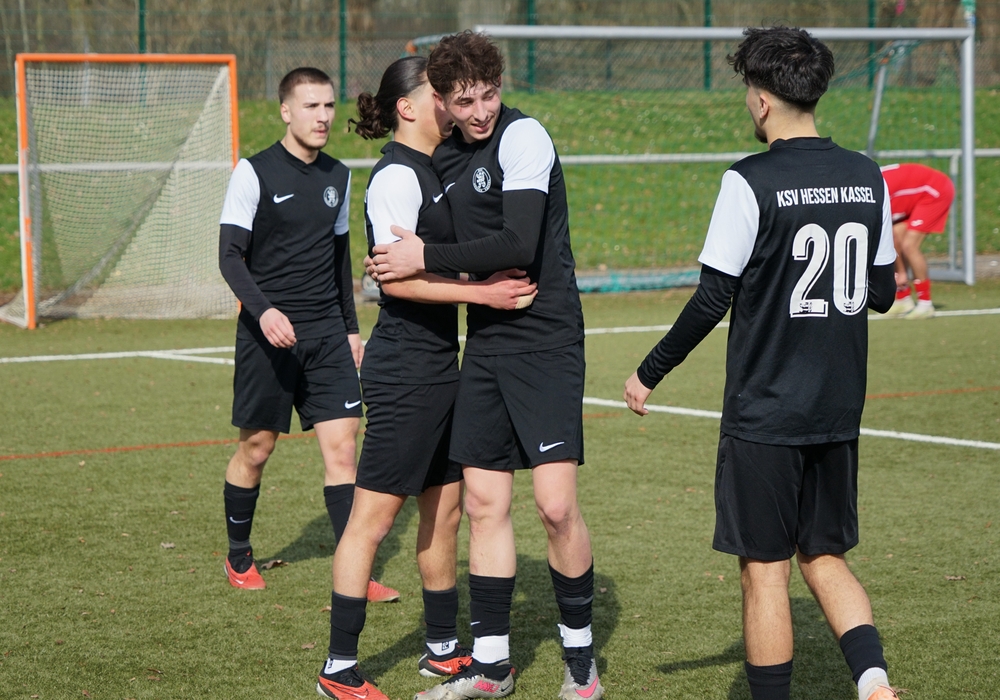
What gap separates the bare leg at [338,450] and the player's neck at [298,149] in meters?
1.17

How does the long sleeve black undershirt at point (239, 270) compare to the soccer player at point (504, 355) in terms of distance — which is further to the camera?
the long sleeve black undershirt at point (239, 270)

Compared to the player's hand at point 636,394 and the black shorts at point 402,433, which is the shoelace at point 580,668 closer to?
the black shorts at point 402,433

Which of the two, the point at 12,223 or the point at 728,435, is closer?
the point at 728,435

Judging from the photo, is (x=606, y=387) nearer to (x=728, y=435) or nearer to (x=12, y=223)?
(x=728, y=435)

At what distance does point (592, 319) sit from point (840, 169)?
9107 millimetres

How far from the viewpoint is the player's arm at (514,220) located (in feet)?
11.1

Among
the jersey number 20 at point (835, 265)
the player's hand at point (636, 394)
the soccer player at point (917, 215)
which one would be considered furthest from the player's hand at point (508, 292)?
the soccer player at point (917, 215)

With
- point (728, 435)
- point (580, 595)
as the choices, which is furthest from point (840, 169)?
point (580, 595)

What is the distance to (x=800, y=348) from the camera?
3049 mm

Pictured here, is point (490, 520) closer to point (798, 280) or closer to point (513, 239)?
point (513, 239)

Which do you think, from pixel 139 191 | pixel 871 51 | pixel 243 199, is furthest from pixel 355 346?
pixel 871 51

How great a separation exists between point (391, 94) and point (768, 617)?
1985 mm

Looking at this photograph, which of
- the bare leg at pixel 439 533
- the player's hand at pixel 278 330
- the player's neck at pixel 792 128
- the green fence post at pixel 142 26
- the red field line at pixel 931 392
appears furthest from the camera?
the green fence post at pixel 142 26

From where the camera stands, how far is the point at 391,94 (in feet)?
12.2
